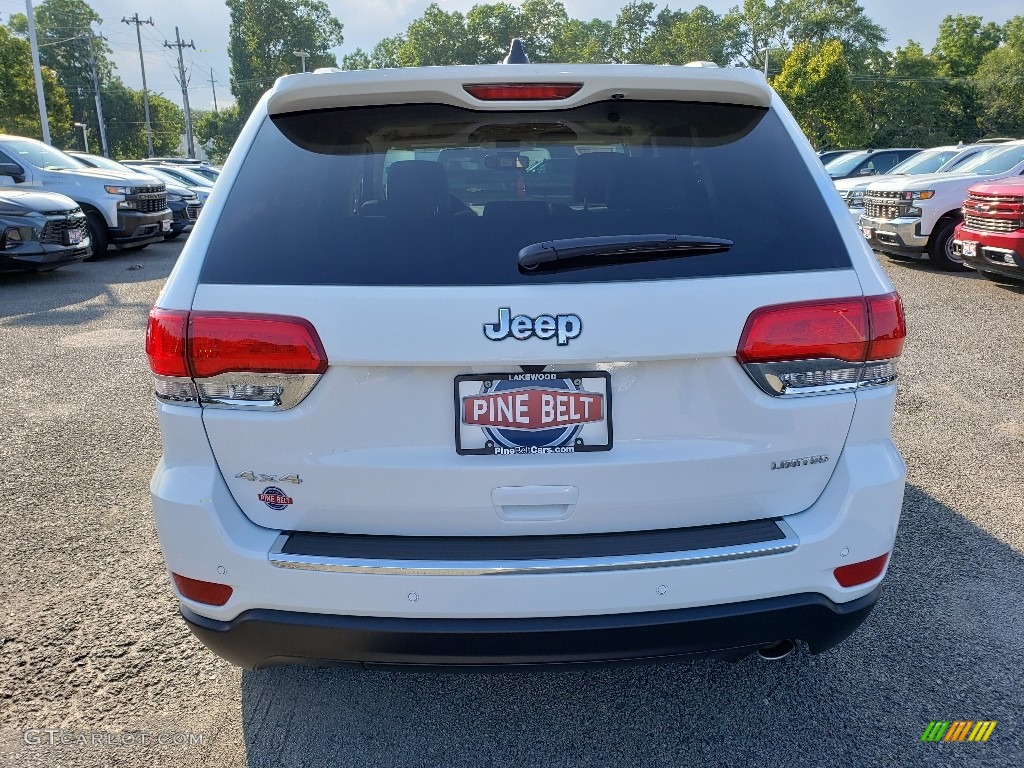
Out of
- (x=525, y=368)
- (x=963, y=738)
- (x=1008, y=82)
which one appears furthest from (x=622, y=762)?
(x=1008, y=82)

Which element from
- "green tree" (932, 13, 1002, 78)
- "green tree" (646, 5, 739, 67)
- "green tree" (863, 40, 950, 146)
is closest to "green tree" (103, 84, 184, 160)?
"green tree" (646, 5, 739, 67)

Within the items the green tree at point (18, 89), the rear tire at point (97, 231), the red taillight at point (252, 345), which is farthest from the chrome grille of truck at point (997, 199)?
the green tree at point (18, 89)

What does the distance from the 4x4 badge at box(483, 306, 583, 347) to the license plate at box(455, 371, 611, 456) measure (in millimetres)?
Answer: 95

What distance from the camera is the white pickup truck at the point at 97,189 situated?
12.6 metres

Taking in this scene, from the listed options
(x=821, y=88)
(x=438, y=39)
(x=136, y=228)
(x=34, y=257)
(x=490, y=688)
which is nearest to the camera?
(x=490, y=688)

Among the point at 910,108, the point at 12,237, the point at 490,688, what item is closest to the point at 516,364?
the point at 490,688

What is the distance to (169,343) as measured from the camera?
1.93 m

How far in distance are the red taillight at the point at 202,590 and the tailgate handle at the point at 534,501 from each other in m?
0.70

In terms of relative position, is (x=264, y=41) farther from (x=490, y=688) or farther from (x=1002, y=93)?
(x=490, y=688)

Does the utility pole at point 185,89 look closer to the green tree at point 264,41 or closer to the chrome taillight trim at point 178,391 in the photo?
the green tree at point 264,41

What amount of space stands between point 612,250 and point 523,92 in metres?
0.52

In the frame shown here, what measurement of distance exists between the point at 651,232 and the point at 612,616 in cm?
92

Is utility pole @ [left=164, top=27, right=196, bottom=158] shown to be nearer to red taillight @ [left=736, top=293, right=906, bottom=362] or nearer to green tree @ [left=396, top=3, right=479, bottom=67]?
green tree @ [left=396, top=3, right=479, bottom=67]

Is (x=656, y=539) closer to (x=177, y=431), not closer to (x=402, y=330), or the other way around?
(x=402, y=330)
